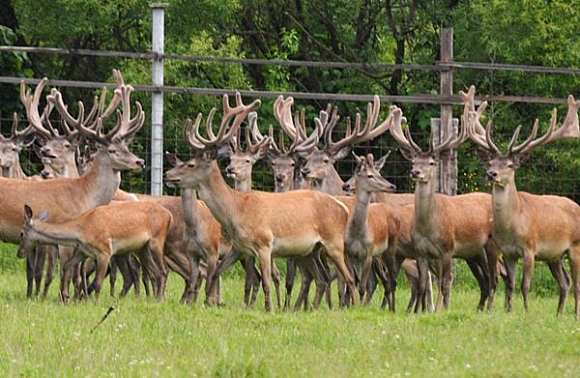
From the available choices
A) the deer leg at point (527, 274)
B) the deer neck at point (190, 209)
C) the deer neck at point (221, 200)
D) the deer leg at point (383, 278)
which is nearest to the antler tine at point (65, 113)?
the deer neck at point (190, 209)

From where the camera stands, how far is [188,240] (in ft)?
50.7

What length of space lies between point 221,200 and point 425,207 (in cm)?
220

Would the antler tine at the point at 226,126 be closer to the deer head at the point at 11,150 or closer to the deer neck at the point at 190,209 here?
the deer neck at the point at 190,209

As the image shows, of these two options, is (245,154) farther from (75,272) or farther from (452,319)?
(452,319)

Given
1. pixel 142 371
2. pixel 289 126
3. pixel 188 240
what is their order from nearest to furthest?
pixel 142 371 → pixel 188 240 → pixel 289 126

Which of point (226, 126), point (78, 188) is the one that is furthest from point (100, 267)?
point (226, 126)

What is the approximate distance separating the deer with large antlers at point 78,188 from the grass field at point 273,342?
110 cm

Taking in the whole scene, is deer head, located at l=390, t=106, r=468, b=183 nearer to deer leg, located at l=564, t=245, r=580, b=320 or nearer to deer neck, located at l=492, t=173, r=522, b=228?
deer neck, located at l=492, t=173, r=522, b=228

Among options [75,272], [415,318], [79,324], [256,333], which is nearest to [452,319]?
[415,318]

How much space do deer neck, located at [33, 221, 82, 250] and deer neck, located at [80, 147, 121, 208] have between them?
1.09 m

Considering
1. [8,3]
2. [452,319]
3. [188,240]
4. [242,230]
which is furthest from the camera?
[8,3]

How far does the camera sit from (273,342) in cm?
1137

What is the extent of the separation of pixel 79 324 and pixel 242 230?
9.25ft

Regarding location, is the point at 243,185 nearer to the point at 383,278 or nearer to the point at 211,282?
the point at 383,278
